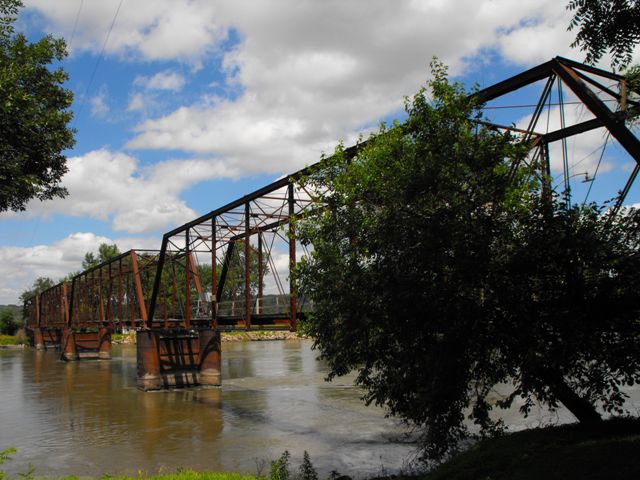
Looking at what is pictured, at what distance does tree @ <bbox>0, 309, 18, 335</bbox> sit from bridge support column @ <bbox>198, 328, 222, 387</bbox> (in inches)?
4281

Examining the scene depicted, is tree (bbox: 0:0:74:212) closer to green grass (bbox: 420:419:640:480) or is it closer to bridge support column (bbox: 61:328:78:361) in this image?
green grass (bbox: 420:419:640:480)

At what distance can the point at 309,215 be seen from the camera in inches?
522

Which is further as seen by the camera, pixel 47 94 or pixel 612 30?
pixel 47 94

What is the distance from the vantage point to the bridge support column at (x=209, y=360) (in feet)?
126

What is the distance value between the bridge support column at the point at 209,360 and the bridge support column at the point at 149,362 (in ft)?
9.34

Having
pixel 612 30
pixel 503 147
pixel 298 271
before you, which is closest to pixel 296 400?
pixel 298 271

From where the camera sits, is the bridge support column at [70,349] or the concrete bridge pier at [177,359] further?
the bridge support column at [70,349]

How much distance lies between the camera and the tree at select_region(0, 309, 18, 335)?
128 metres

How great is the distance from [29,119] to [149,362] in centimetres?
2689

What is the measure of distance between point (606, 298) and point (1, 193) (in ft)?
43.0

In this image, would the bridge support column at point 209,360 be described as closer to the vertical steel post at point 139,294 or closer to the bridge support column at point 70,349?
the vertical steel post at point 139,294

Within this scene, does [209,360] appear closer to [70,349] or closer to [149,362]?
[149,362]

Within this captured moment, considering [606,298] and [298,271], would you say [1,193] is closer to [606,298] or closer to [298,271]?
[298,271]

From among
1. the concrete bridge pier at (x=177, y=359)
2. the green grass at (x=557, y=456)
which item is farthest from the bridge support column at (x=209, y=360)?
the green grass at (x=557, y=456)
